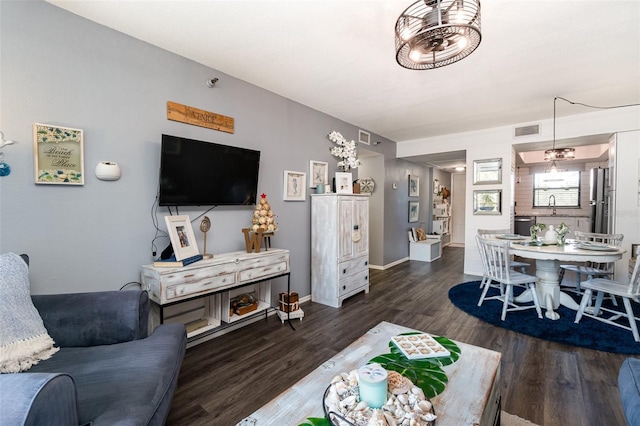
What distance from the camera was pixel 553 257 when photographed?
9.50 ft

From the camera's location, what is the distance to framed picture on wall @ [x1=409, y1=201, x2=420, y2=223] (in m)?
6.60

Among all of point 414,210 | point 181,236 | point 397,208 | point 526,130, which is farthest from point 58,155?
point 414,210

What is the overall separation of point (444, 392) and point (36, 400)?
1.46 metres

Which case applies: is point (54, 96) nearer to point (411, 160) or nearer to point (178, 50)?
point (178, 50)

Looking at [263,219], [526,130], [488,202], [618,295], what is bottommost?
[618,295]

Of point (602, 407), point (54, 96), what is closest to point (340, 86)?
point (54, 96)

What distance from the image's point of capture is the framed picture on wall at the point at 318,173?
387cm

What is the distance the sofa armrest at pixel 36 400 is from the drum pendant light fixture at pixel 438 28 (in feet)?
6.90

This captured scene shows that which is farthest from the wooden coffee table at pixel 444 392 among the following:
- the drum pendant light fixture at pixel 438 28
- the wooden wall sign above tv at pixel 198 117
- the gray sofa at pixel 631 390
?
the wooden wall sign above tv at pixel 198 117

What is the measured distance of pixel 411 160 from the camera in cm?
646

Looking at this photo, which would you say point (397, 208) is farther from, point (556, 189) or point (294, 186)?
point (556, 189)

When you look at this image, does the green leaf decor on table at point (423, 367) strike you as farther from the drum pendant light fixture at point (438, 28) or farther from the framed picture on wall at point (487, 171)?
the framed picture on wall at point (487, 171)

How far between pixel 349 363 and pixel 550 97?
4.05m

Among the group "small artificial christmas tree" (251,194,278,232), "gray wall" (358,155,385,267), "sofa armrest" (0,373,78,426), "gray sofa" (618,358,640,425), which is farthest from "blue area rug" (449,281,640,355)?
"sofa armrest" (0,373,78,426)
